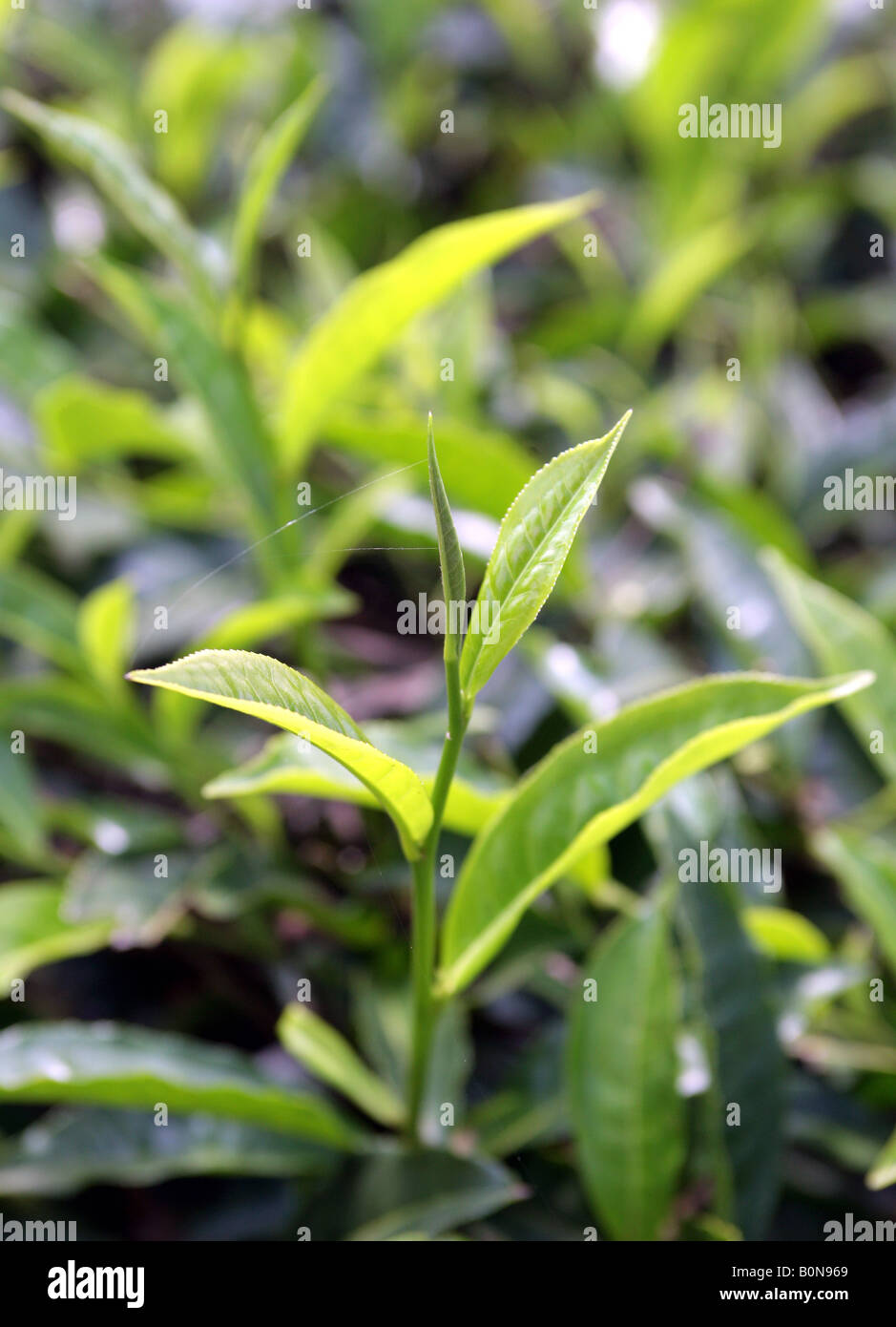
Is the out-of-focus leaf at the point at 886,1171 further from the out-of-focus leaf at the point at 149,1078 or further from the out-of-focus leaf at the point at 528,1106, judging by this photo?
the out-of-focus leaf at the point at 149,1078

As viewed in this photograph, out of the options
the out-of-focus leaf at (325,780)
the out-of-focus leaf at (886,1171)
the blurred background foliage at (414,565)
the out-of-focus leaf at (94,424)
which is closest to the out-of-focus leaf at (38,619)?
the blurred background foliage at (414,565)

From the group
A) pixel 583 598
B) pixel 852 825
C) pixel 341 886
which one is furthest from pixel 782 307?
pixel 341 886

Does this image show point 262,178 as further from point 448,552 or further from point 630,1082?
point 630,1082

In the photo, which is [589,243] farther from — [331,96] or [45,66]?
[45,66]

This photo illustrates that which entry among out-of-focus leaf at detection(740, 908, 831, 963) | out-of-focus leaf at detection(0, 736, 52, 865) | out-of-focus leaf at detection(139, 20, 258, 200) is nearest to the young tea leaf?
out-of-focus leaf at detection(740, 908, 831, 963)

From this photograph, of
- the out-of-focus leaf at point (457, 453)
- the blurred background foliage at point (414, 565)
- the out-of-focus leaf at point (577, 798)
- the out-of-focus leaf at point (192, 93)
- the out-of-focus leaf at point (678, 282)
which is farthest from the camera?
the out-of-focus leaf at point (192, 93)

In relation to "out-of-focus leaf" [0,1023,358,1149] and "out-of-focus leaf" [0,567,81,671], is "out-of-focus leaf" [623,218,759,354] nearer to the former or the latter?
"out-of-focus leaf" [0,567,81,671]
